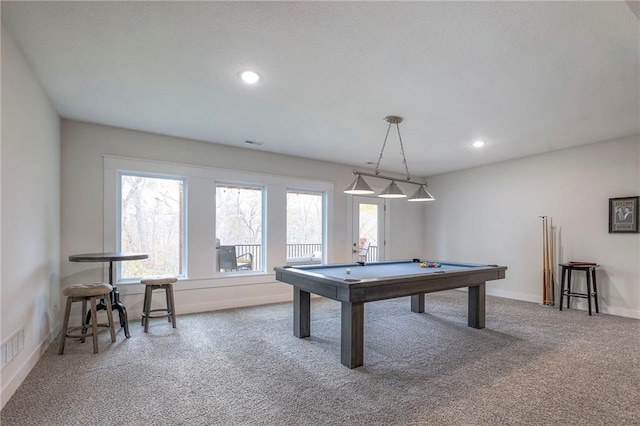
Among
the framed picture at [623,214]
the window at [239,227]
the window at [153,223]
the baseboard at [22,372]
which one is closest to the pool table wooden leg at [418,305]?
the window at [239,227]

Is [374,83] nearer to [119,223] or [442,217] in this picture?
[119,223]

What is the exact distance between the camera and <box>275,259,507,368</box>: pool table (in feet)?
9.66

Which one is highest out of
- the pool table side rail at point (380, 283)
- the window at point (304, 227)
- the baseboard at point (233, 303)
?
the window at point (304, 227)

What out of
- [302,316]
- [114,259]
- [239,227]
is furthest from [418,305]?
[114,259]

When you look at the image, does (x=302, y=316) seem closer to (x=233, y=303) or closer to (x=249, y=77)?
(x=233, y=303)

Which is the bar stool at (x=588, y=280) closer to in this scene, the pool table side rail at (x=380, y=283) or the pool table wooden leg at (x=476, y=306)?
the pool table side rail at (x=380, y=283)

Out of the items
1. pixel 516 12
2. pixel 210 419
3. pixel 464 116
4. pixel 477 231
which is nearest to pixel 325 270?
pixel 210 419

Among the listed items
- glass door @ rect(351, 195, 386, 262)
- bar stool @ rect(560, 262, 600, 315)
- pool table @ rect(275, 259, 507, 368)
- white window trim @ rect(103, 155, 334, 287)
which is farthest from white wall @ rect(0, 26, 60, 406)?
bar stool @ rect(560, 262, 600, 315)

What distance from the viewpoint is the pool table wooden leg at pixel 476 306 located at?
4.11m

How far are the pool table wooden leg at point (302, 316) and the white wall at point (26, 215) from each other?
2371 millimetres

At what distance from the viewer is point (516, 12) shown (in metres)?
2.05

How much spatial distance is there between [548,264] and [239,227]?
5.10m

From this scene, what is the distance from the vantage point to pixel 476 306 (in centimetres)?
413

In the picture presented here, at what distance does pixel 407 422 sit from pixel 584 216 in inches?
194
